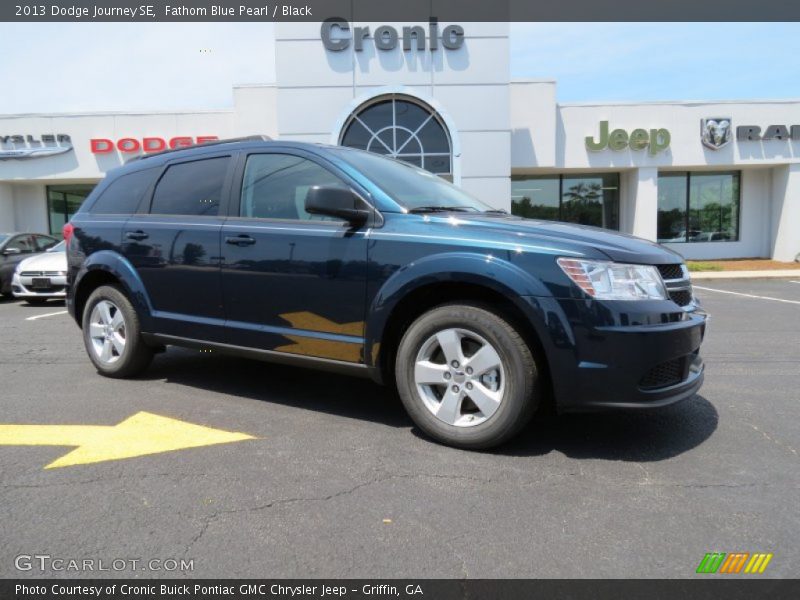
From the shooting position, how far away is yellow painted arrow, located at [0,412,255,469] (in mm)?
3217

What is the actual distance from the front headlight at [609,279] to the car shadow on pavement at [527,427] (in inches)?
29.6

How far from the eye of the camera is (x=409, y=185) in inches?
156

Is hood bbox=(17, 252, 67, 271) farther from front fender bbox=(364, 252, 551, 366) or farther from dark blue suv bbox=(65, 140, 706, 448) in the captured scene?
front fender bbox=(364, 252, 551, 366)

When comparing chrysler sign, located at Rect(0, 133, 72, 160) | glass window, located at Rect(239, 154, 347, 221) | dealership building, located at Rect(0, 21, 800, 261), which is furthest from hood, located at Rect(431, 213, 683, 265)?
chrysler sign, located at Rect(0, 133, 72, 160)

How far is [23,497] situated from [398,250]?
7.26 feet

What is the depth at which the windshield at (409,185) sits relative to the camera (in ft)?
12.2

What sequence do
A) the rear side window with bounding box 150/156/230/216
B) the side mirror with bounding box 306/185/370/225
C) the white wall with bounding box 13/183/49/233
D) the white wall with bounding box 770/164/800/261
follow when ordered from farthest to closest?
the white wall with bounding box 13/183/49/233 → the white wall with bounding box 770/164/800/261 → the rear side window with bounding box 150/156/230/216 → the side mirror with bounding box 306/185/370/225

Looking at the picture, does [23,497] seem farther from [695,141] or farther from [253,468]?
[695,141]

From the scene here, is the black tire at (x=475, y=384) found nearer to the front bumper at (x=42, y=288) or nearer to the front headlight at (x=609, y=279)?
the front headlight at (x=609, y=279)

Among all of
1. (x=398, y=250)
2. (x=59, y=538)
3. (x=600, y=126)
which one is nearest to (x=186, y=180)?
(x=398, y=250)

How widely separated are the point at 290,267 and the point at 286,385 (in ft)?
4.39

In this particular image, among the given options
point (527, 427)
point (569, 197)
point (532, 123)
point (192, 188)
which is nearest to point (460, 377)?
point (527, 427)

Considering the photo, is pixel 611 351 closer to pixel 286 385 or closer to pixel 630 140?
pixel 286 385

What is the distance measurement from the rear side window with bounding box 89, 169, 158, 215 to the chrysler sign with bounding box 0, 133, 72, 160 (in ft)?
60.7
